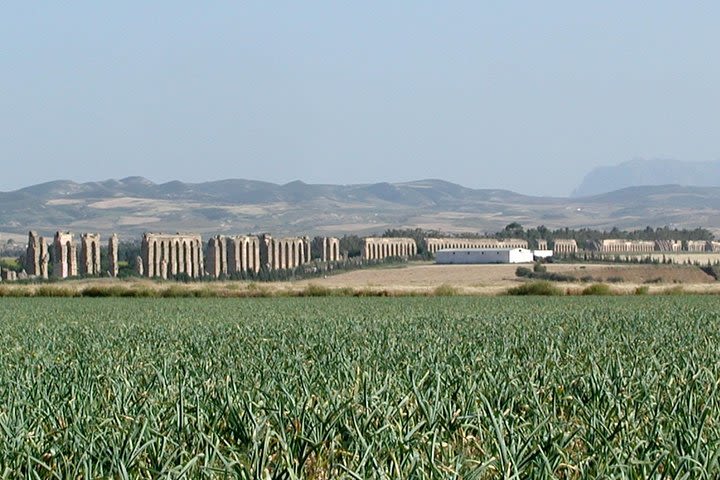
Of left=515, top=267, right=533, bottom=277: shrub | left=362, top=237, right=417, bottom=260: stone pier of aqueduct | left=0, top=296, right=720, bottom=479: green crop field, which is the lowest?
left=362, top=237, right=417, bottom=260: stone pier of aqueduct

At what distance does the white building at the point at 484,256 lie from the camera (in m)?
134

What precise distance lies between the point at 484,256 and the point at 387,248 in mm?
30132

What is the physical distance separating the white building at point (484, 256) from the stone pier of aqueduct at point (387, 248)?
622 inches

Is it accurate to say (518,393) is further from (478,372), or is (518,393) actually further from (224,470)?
(224,470)

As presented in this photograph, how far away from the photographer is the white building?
134 meters

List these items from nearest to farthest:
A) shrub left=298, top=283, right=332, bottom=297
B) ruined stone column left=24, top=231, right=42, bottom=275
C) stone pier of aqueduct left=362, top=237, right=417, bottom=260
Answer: shrub left=298, top=283, right=332, bottom=297, ruined stone column left=24, top=231, right=42, bottom=275, stone pier of aqueduct left=362, top=237, right=417, bottom=260

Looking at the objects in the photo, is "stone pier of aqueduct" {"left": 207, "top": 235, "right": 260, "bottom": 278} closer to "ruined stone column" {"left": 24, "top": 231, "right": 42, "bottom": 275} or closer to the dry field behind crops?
"ruined stone column" {"left": 24, "top": 231, "right": 42, "bottom": 275}

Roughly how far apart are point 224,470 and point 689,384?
17.5ft

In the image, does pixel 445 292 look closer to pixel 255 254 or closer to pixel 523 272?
pixel 523 272

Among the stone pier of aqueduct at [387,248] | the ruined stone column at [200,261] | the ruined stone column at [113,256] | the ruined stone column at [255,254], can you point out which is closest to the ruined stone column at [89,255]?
the ruined stone column at [113,256]

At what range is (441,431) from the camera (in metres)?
7.73

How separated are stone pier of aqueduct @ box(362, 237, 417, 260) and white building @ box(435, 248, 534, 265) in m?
15.8

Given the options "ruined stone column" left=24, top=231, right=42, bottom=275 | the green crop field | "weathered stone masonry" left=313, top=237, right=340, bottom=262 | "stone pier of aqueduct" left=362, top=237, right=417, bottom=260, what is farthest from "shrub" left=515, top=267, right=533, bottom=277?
the green crop field

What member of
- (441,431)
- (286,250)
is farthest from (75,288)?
(286,250)
